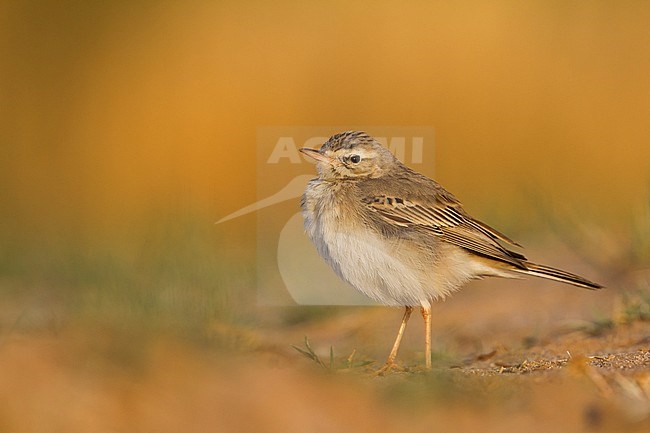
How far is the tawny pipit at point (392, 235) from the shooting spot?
219 inches

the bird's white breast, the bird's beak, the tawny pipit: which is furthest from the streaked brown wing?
the bird's beak

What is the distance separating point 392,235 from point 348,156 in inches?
21.3

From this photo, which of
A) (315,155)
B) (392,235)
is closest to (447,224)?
(392,235)

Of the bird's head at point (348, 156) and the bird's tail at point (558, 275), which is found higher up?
the bird's head at point (348, 156)

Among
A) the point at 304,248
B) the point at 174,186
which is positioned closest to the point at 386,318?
the point at 304,248

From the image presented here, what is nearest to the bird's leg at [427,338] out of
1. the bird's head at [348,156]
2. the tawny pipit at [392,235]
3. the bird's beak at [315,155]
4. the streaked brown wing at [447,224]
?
the tawny pipit at [392,235]

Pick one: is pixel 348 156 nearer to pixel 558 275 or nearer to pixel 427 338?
pixel 427 338

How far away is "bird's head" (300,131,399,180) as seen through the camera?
5.95m

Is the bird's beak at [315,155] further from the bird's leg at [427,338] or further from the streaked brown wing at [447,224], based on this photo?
the bird's leg at [427,338]

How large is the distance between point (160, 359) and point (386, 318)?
2752 millimetres

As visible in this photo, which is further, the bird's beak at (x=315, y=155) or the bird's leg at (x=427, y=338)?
the bird's beak at (x=315, y=155)

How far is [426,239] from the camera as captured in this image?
575 cm

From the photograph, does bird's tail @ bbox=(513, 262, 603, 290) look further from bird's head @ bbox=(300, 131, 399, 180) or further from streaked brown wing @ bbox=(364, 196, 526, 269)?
bird's head @ bbox=(300, 131, 399, 180)

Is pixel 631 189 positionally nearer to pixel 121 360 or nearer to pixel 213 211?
pixel 213 211
